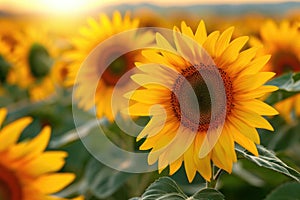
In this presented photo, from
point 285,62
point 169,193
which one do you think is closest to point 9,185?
point 169,193

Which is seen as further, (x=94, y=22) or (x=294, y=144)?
(x=94, y=22)

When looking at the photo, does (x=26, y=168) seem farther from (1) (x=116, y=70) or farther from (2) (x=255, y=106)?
(1) (x=116, y=70)

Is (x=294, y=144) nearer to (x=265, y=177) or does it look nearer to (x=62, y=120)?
(x=265, y=177)

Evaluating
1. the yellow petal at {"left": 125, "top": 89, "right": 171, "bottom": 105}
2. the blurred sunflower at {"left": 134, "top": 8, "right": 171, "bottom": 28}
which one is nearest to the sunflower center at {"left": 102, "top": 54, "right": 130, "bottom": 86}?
the yellow petal at {"left": 125, "top": 89, "right": 171, "bottom": 105}

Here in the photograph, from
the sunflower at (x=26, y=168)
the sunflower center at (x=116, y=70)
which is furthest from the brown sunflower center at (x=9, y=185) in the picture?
the sunflower center at (x=116, y=70)

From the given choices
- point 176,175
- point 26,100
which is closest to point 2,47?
point 26,100

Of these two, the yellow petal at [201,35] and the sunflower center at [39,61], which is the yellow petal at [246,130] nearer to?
the yellow petal at [201,35]

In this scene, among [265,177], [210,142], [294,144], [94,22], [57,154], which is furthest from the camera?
[94,22]

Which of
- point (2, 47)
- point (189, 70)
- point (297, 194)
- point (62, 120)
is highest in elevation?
point (2, 47)
